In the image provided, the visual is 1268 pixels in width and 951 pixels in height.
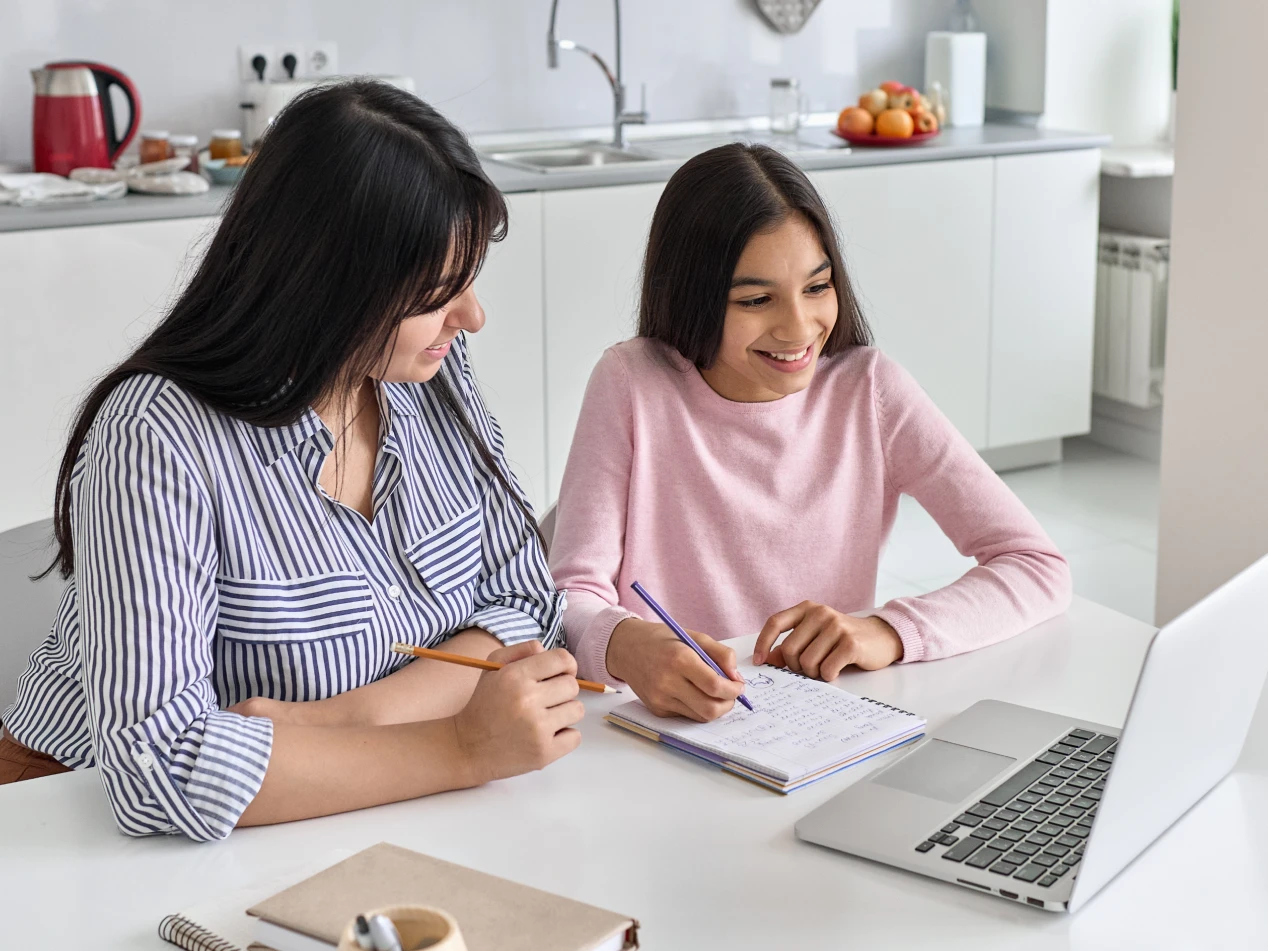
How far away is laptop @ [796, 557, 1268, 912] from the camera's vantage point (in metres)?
0.88

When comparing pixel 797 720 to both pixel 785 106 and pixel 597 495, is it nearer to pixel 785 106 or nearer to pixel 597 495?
pixel 597 495

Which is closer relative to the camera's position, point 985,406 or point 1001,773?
point 1001,773

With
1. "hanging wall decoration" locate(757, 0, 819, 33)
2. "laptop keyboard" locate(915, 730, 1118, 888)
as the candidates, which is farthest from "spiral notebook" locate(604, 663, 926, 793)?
"hanging wall decoration" locate(757, 0, 819, 33)

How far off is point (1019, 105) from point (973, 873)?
11.6 feet

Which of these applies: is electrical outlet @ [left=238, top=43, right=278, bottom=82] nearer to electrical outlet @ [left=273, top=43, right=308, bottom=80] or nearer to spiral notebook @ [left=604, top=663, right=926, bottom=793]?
electrical outlet @ [left=273, top=43, right=308, bottom=80]

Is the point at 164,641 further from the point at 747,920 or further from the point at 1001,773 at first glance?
the point at 1001,773

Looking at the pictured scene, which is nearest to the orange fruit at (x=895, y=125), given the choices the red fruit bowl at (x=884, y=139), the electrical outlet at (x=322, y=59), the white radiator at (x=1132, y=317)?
the red fruit bowl at (x=884, y=139)

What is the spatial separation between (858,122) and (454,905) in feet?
10.1

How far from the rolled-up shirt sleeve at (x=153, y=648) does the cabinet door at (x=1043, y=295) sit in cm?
297

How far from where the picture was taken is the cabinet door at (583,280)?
324 centimetres

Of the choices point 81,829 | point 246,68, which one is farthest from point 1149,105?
point 81,829

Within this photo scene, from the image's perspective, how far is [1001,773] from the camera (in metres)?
1.08

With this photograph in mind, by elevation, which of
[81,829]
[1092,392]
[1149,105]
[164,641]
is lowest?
[1092,392]

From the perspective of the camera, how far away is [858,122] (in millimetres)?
3643
